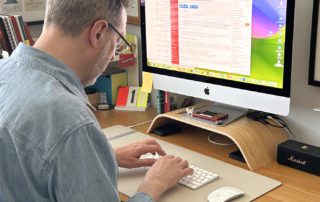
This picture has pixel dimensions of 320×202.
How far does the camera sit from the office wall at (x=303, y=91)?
5.13ft

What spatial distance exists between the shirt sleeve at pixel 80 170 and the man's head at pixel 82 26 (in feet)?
0.63

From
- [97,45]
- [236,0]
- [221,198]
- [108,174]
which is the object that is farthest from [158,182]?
[236,0]

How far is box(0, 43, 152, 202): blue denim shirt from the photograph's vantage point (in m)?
0.88

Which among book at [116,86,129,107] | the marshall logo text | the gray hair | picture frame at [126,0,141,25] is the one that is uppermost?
the gray hair

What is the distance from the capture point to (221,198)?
1247mm

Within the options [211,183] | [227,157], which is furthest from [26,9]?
[211,183]

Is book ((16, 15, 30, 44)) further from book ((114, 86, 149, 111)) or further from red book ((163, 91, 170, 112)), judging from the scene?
red book ((163, 91, 170, 112))

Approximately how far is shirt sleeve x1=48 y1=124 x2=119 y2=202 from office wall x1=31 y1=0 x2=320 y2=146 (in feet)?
2.98

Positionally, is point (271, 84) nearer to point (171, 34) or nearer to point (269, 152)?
point (269, 152)

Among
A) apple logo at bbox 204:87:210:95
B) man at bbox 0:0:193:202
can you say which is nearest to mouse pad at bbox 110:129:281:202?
apple logo at bbox 204:87:210:95

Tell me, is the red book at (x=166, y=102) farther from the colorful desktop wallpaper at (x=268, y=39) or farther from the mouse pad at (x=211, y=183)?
the colorful desktop wallpaper at (x=268, y=39)

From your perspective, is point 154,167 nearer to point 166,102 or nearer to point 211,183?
point 211,183

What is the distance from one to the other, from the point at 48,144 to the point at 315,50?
0.99 m

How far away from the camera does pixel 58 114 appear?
890 mm
